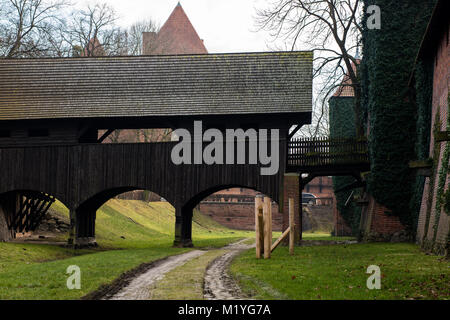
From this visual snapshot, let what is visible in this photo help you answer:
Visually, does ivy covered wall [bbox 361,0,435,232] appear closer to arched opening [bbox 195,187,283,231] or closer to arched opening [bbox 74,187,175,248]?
arched opening [bbox 74,187,175,248]

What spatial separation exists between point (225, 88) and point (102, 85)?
19.2 ft

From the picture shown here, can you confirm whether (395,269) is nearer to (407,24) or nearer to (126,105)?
(407,24)

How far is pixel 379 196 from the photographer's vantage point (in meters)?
22.1

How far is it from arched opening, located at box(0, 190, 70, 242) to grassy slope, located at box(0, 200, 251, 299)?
47.5 inches

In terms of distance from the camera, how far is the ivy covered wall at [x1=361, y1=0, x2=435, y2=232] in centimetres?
2152

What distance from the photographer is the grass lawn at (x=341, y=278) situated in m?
8.75

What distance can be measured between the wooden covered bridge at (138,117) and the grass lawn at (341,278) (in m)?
9.69

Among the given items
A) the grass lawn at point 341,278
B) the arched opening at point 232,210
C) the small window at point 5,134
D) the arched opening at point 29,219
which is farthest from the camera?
the arched opening at point 232,210

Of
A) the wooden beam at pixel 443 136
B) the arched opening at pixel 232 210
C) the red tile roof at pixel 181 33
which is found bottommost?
the arched opening at pixel 232 210

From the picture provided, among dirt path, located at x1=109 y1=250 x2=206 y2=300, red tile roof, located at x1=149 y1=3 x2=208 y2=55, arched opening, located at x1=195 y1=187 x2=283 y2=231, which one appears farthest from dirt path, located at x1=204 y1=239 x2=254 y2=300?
red tile roof, located at x1=149 y1=3 x2=208 y2=55

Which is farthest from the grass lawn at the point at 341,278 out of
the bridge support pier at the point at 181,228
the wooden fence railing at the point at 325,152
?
the bridge support pier at the point at 181,228

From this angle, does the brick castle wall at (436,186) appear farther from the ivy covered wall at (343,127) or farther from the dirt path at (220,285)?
the ivy covered wall at (343,127)

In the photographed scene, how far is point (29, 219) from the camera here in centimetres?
2833
